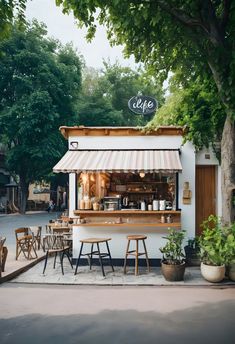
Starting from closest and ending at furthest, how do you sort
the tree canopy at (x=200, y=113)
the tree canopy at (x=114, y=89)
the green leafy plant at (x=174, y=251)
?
1. the green leafy plant at (x=174, y=251)
2. the tree canopy at (x=200, y=113)
3. the tree canopy at (x=114, y=89)

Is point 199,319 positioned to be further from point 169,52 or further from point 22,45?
point 22,45

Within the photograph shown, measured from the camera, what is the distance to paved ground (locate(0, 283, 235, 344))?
5.01 metres

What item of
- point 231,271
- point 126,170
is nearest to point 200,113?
point 126,170

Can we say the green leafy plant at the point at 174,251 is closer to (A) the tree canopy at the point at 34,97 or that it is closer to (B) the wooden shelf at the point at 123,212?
(B) the wooden shelf at the point at 123,212

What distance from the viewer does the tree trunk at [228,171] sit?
8320mm

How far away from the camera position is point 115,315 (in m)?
5.89

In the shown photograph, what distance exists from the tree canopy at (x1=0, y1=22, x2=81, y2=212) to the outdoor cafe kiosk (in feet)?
45.8

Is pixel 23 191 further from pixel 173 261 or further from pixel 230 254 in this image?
pixel 230 254

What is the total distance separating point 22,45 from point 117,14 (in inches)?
720

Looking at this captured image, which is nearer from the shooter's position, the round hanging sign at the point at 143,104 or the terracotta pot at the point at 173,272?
the terracotta pot at the point at 173,272

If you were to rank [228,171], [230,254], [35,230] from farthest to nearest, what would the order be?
[35,230] → [228,171] → [230,254]

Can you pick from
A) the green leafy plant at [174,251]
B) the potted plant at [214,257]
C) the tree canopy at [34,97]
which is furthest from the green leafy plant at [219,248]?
the tree canopy at [34,97]

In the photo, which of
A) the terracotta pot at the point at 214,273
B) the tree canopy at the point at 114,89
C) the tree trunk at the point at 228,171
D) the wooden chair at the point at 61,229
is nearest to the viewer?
the terracotta pot at the point at 214,273

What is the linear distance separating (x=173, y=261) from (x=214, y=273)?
0.97m
